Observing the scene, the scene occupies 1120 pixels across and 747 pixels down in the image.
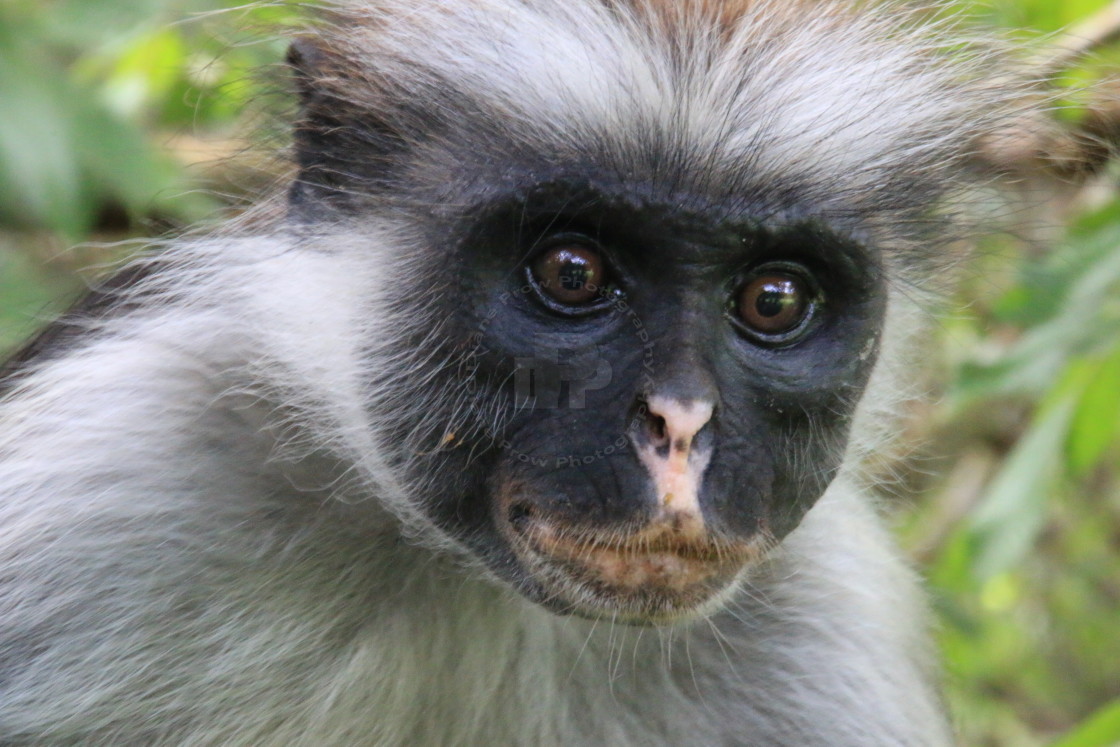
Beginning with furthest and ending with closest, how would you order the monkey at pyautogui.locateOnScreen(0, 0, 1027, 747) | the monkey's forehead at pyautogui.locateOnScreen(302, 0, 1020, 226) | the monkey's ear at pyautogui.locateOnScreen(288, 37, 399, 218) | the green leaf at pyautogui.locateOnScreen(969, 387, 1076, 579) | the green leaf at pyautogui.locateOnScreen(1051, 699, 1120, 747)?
the green leaf at pyautogui.locateOnScreen(969, 387, 1076, 579) → the green leaf at pyautogui.locateOnScreen(1051, 699, 1120, 747) → the monkey's ear at pyautogui.locateOnScreen(288, 37, 399, 218) → the monkey's forehead at pyautogui.locateOnScreen(302, 0, 1020, 226) → the monkey at pyautogui.locateOnScreen(0, 0, 1027, 747)

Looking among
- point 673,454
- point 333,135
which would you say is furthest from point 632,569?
point 333,135

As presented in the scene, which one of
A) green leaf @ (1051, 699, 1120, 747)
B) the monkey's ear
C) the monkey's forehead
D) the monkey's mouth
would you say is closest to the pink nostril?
the monkey's mouth

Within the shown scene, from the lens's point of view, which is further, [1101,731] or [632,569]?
[1101,731]

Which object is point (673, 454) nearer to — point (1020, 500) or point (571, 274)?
point (571, 274)

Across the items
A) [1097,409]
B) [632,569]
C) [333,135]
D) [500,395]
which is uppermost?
[333,135]

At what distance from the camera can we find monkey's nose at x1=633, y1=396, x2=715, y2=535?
2.60 meters

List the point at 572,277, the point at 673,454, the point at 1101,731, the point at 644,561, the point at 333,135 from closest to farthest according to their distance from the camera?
the point at 673,454, the point at 644,561, the point at 572,277, the point at 333,135, the point at 1101,731

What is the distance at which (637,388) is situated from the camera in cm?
268

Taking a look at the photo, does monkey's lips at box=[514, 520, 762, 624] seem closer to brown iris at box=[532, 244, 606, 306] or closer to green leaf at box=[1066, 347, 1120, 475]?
brown iris at box=[532, 244, 606, 306]

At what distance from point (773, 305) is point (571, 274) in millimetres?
471

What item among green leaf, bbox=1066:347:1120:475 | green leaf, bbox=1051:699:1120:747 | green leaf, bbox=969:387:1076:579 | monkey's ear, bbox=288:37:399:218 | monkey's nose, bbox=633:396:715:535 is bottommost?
green leaf, bbox=1051:699:1120:747

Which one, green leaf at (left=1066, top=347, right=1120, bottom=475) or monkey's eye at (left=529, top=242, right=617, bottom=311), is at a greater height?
monkey's eye at (left=529, top=242, right=617, bottom=311)

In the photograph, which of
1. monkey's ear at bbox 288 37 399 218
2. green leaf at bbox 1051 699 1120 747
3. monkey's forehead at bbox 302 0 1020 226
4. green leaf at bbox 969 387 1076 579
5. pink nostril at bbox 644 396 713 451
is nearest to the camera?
pink nostril at bbox 644 396 713 451

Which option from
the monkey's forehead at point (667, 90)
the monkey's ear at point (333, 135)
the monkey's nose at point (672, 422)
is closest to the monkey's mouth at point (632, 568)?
the monkey's nose at point (672, 422)
